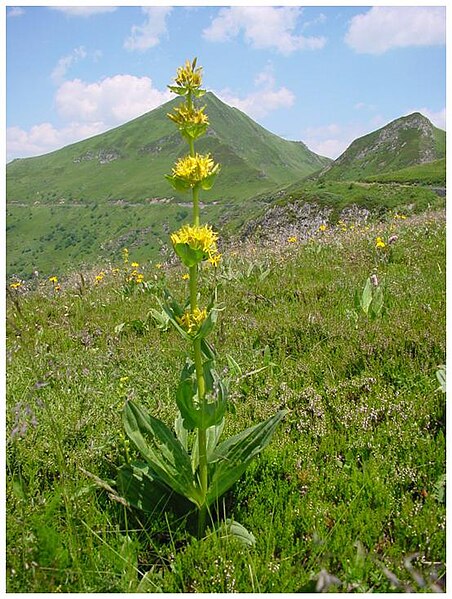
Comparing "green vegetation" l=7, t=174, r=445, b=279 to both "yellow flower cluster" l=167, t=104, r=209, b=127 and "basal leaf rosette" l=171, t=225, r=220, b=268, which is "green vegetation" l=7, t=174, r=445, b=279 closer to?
A: "yellow flower cluster" l=167, t=104, r=209, b=127

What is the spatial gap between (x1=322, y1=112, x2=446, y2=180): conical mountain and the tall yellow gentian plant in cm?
14095

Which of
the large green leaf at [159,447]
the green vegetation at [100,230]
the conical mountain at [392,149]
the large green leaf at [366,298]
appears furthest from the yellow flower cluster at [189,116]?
the conical mountain at [392,149]

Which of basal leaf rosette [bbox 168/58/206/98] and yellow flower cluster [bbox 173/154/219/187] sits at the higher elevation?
basal leaf rosette [bbox 168/58/206/98]

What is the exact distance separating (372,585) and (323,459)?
930 mm

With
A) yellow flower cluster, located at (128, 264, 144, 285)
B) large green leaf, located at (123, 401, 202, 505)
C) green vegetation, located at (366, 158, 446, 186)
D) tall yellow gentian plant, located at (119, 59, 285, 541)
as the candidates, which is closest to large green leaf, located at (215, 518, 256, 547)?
tall yellow gentian plant, located at (119, 59, 285, 541)

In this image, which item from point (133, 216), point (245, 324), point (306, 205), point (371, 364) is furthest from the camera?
point (133, 216)

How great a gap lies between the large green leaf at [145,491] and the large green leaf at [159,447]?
0.05 metres

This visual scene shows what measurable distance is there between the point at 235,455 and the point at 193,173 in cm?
162

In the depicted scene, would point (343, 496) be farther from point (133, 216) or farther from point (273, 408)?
point (133, 216)

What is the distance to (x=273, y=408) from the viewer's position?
3764mm

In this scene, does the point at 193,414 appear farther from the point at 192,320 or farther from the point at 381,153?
the point at 381,153

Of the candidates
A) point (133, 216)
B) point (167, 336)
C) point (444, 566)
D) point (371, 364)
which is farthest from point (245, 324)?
point (133, 216)

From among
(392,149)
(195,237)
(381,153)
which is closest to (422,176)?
(392,149)

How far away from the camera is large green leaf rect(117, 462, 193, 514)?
278cm
